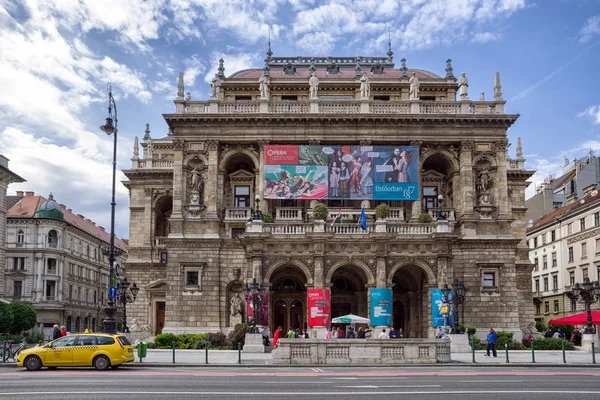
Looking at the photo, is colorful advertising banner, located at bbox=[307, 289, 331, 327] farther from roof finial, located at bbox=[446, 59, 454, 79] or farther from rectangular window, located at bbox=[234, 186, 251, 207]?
roof finial, located at bbox=[446, 59, 454, 79]

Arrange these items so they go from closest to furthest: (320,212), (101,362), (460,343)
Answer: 1. (101,362)
2. (460,343)
3. (320,212)

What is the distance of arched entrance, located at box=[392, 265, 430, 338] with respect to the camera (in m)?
45.2

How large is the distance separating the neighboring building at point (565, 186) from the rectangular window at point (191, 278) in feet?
148

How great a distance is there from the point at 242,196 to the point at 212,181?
3.37 metres

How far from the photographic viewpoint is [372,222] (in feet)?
146

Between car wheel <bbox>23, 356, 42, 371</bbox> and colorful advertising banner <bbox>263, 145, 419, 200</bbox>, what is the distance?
2478 centimetres

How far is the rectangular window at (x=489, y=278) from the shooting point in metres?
46.1

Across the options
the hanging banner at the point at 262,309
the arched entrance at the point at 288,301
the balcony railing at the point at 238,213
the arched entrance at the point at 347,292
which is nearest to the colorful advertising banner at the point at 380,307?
the arched entrance at the point at 347,292

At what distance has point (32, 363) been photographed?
23.7 m

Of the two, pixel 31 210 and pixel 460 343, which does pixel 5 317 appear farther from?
pixel 460 343

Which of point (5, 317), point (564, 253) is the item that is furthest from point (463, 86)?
point (5, 317)

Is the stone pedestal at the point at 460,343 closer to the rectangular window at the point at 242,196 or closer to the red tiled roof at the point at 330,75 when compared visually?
the rectangular window at the point at 242,196

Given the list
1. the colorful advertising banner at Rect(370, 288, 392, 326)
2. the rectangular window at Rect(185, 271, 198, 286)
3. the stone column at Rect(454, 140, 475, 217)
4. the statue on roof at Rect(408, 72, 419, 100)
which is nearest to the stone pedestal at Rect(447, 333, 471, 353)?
the colorful advertising banner at Rect(370, 288, 392, 326)

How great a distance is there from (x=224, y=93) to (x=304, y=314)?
60.8 feet
